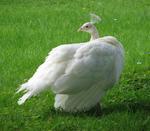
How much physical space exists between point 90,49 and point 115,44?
46 centimetres

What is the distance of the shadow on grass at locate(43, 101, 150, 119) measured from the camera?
21.5ft

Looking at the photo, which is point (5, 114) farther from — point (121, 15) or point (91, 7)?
point (91, 7)

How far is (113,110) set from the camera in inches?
265

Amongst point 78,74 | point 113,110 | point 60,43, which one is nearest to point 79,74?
point 78,74

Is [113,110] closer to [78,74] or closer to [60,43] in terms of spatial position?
[78,74]

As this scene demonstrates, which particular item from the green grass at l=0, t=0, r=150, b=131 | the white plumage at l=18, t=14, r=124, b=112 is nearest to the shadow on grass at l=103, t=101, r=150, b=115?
the green grass at l=0, t=0, r=150, b=131

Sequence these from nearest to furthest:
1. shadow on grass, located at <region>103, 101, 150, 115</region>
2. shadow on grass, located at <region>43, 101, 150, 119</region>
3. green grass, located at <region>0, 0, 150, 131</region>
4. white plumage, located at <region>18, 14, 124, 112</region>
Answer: white plumage, located at <region>18, 14, 124, 112</region>
green grass, located at <region>0, 0, 150, 131</region>
shadow on grass, located at <region>43, 101, 150, 119</region>
shadow on grass, located at <region>103, 101, 150, 115</region>

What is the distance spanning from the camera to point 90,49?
20.9 ft

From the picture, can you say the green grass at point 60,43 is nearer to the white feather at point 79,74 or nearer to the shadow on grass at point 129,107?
the shadow on grass at point 129,107

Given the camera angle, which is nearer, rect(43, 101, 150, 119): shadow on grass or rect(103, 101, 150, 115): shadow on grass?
rect(43, 101, 150, 119): shadow on grass

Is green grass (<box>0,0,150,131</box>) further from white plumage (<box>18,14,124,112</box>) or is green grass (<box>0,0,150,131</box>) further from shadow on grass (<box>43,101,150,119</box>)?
white plumage (<box>18,14,124,112</box>)

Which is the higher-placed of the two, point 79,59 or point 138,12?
point 79,59

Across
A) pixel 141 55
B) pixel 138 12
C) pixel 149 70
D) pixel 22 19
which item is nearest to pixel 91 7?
pixel 138 12

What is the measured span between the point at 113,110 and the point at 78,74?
79cm
